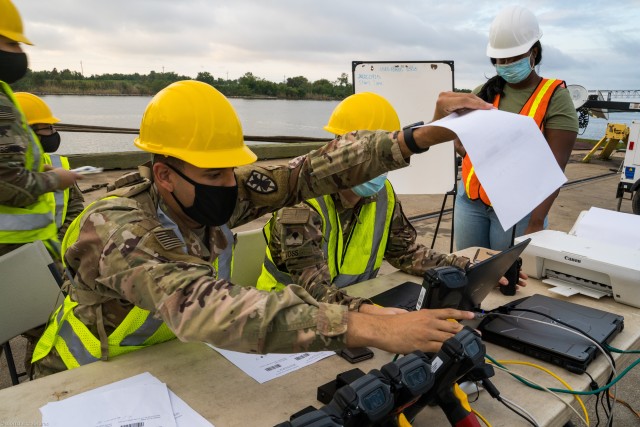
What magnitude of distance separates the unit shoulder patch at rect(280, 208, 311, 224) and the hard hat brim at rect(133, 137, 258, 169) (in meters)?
0.50

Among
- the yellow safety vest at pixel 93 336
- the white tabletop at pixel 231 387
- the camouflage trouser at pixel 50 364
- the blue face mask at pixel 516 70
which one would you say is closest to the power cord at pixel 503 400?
the white tabletop at pixel 231 387

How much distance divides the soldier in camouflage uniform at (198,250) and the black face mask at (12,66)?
1344mm

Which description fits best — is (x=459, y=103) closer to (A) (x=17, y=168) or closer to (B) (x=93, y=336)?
(B) (x=93, y=336)

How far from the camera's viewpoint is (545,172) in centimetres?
126

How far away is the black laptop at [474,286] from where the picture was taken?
45.3 inches

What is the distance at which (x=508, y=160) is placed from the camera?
3.95 ft

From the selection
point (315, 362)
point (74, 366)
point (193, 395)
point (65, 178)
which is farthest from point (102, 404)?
point (65, 178)

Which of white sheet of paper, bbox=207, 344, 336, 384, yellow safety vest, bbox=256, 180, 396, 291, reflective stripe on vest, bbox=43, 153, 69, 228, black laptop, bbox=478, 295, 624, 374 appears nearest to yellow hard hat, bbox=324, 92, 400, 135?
yellow safety vest, bbox=256, 180, 396, 291

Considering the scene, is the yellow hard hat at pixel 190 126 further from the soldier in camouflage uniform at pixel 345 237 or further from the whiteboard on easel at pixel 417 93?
the whiteboard on easel at pixel 417 93

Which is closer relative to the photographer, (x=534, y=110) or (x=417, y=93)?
(x=534, y=110)

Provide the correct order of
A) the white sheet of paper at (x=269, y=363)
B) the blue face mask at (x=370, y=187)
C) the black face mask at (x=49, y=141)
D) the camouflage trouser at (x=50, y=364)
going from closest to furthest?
the white sheet of paper at (x=269, y=363) < the camouflage trouser at (x=50, y=364) < the blue face mask at (x=370, y=187) < the black face mask at (x=49, y=141)

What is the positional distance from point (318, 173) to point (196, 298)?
2.35 ft

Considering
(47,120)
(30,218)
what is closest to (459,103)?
(30,218)

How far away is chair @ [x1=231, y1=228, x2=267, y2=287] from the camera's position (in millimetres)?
2098
